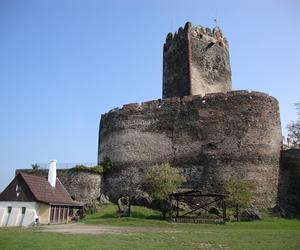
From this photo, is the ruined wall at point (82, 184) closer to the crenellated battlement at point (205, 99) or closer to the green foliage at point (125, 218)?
the green foliage at point (125, 218)

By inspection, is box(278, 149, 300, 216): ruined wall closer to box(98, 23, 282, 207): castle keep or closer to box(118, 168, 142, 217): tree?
box(98, 23, 282, 207): castle keep

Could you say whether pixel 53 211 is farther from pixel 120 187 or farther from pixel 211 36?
pixel 211 36

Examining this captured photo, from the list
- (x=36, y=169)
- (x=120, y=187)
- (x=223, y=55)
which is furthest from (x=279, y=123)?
(x=36, y=169)

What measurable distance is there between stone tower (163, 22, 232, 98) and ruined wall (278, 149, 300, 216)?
976cm

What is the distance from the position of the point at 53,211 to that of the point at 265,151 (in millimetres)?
16499

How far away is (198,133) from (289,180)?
24.9 ft

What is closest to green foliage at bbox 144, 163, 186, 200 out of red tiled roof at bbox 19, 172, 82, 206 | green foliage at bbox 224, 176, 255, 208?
green foliage at bbox 224, 176, 255, 208

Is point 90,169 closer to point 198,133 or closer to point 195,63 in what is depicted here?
point 198,133

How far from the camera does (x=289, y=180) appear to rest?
28.6 meters

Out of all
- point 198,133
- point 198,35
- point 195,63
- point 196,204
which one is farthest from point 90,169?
point 198,35

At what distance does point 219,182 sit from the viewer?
28109mm

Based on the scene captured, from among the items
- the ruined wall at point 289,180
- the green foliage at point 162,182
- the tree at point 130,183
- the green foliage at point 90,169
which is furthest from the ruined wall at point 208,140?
the green foliage at point 162,182

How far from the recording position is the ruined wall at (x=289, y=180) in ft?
91.3

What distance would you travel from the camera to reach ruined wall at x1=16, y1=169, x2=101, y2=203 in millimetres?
33000
